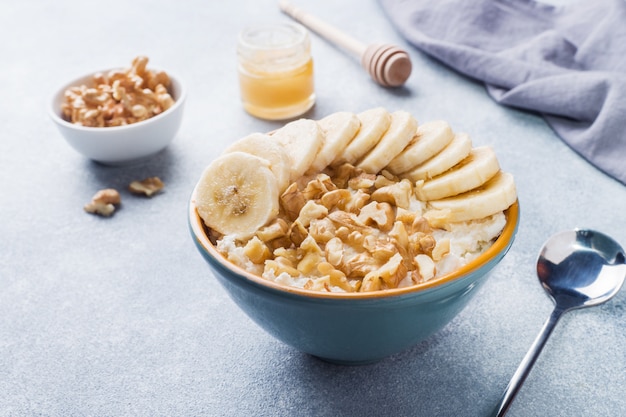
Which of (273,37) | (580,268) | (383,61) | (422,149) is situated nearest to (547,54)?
(383,61)

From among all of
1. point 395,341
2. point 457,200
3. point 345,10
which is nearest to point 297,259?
point 395,341

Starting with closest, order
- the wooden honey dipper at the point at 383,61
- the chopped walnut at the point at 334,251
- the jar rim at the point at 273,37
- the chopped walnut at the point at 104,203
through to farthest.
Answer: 1. the chopped walnut at the point at 334,251
2. the chopped walnut at the point at 104,203
3. the jar rim at the point at 273,37
4. the wooden honey dipper at the point at 383,61

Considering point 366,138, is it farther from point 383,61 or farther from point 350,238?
point 383,61

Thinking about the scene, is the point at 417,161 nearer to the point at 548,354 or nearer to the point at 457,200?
the point at 457,200

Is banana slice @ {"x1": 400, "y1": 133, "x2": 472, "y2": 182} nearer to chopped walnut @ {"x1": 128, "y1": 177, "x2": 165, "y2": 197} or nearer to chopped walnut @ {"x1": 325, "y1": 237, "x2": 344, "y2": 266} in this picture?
chopped walnut @ {"x1": 325, "y1": 237, "x2": 344, "y2": 266}

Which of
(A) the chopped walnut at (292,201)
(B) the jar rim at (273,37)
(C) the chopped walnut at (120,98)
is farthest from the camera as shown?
(B) the jar rim at (273,37)

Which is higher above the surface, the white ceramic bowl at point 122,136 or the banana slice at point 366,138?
the banana slice at point 366,138

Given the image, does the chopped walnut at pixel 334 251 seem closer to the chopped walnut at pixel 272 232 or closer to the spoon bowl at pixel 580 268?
the chopped walnut at pixel 272 232

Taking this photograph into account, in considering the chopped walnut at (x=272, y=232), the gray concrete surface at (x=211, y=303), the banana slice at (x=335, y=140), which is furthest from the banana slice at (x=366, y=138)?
the gray concrete surface at (x=211, y=303)
